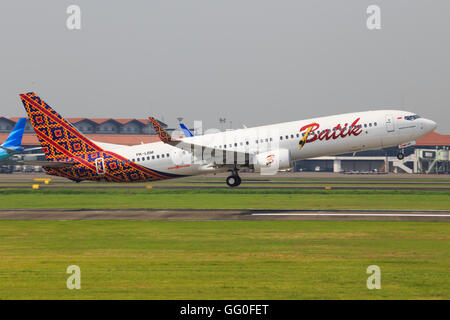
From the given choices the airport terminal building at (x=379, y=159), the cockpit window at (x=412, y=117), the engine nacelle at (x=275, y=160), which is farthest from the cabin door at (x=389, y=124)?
the airport terminal building at (x=379, y=159)

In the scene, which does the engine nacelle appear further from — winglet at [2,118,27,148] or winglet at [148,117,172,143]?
winglet at [2,118,27,148]

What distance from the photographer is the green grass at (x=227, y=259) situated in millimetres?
20859

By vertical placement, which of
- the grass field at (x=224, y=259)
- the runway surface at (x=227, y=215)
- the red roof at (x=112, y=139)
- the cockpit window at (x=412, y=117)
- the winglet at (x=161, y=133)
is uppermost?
the red roof at (x=112, y=139)

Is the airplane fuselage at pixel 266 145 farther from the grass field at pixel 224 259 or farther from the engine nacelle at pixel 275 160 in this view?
the grass field at pixel 224 259

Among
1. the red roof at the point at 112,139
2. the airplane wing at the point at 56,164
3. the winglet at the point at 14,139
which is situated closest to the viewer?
the airplane wing at the point at 56,164

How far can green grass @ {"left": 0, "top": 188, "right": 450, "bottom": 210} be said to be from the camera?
53719mm

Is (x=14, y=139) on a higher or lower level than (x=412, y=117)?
higher

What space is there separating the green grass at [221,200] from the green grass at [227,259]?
45.8 feet

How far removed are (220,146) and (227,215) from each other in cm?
1056

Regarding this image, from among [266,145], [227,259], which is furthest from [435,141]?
[227,259]

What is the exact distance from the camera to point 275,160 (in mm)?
50781

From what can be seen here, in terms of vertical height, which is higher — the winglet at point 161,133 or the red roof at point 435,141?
the red roof at point 435,141

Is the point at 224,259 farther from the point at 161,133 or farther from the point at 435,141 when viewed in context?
the point at 435,141
